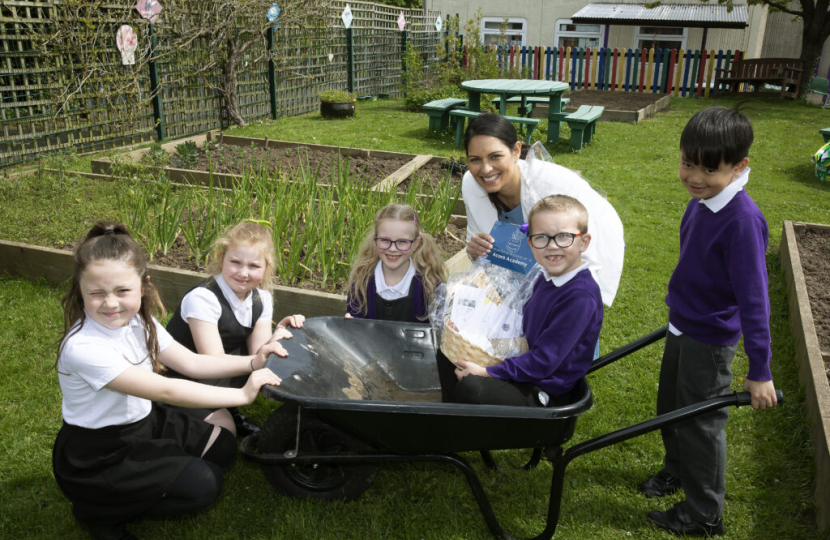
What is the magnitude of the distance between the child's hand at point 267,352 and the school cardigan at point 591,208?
46.4 inches

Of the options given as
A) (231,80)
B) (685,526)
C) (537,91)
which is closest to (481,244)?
(685,526)

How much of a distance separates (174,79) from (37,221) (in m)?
4.71

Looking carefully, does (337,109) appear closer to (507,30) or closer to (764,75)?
(507,30)

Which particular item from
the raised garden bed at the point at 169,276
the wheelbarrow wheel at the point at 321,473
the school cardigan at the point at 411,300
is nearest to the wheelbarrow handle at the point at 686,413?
the wheelbarrow wheel at the point at 321,473

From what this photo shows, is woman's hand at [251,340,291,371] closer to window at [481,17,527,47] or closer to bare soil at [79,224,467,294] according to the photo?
bare soil at [79,224,467,294]

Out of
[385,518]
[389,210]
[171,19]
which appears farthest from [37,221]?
[171,19]

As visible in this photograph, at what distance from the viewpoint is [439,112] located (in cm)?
923

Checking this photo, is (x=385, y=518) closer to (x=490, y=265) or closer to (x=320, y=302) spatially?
(x=490, y=265)

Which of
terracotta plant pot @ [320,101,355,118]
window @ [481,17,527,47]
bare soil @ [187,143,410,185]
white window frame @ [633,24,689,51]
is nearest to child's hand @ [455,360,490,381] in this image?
bare soil @ [187,143,410,185]

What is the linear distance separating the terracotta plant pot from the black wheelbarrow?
9.01 m

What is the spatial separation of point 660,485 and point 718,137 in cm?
144

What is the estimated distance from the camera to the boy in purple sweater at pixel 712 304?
2.03 m

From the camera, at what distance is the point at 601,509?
2541mm

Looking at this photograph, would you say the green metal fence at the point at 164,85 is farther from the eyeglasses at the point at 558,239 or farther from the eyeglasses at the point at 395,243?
the eyeglasses at the point at 558,239
